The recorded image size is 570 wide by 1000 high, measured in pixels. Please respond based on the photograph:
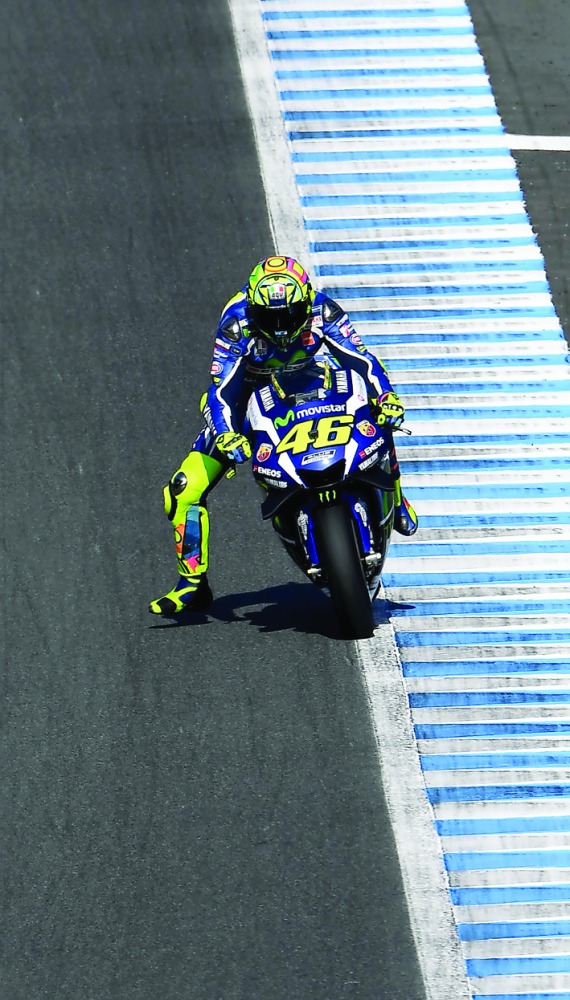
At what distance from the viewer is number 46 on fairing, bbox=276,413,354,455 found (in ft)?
25.5

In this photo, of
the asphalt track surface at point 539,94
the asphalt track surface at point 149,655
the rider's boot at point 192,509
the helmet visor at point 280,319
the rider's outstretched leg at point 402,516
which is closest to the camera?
the asphalt track surface at point 149,655

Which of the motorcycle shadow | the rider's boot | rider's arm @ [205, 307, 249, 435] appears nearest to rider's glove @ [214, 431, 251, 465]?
rider's arm @ [205, 307, 249, 435]

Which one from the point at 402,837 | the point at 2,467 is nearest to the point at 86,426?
the point at 2,467

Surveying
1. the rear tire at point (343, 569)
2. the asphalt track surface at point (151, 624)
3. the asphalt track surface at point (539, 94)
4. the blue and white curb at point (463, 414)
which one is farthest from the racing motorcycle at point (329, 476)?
the asphalt track surface at point (539, 94)

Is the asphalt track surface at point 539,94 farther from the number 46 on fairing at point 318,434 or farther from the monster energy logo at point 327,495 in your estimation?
the monster energy logo at point 327,495

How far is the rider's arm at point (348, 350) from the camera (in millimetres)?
8352

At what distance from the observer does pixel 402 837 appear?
779 centimetres

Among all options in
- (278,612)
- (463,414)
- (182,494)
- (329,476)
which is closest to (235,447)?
(329,476)

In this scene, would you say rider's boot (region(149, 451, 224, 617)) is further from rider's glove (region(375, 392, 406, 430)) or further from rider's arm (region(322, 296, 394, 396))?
rider's glove (region(375, 392, 406, 430))

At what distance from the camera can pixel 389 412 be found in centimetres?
809

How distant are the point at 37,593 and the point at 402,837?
319cm

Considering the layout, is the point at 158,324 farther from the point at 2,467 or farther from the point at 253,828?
the point at 253,828

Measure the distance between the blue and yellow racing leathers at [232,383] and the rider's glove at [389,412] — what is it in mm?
107

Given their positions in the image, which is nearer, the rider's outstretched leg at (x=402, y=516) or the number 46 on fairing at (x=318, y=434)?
the number 46 on fairing at (x=318, y=434)
